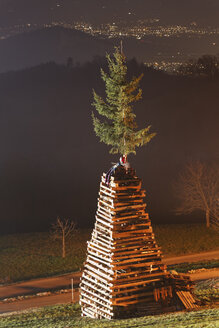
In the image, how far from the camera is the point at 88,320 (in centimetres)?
1862

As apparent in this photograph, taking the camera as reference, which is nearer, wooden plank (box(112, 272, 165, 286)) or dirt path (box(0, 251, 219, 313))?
wooden plank (box(112, 272, 165, 286))

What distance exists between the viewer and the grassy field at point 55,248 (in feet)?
110

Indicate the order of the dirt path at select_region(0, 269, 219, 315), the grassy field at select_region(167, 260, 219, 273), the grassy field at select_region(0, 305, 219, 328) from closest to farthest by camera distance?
the grassy field at select_region(0, 305, 219, 328), the dirt path at select_region(0, 269, 219, 315), the grassy field at select_region(167, 260, 219, 273)

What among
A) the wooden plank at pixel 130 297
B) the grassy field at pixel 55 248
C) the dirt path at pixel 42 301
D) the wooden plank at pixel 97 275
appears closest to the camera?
the wooden plank at pixel 130 297

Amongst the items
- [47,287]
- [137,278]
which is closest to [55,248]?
[47,287]

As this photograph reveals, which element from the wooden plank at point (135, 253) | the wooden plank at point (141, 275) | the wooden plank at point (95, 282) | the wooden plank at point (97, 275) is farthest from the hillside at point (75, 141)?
the wooden plank at point (135, 253)

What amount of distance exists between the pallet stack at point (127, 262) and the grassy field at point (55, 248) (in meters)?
15.4

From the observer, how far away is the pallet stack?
58.5ft

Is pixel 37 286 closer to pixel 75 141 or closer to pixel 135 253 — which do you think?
pixel 135 253

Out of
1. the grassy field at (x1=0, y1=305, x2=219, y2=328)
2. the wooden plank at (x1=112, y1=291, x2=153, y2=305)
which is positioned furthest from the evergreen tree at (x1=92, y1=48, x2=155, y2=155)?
the grassy field at (x1=0, y1=305, x2=219, y2=328)

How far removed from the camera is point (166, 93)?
190 feet

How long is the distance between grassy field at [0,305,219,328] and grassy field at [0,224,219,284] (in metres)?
10.6

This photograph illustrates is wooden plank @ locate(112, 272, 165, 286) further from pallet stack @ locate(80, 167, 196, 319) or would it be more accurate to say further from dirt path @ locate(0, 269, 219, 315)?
dirt path @ locate(0, 269, 219, 315)

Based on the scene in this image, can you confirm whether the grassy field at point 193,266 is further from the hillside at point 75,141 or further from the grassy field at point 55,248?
the hillside at point 75,141
